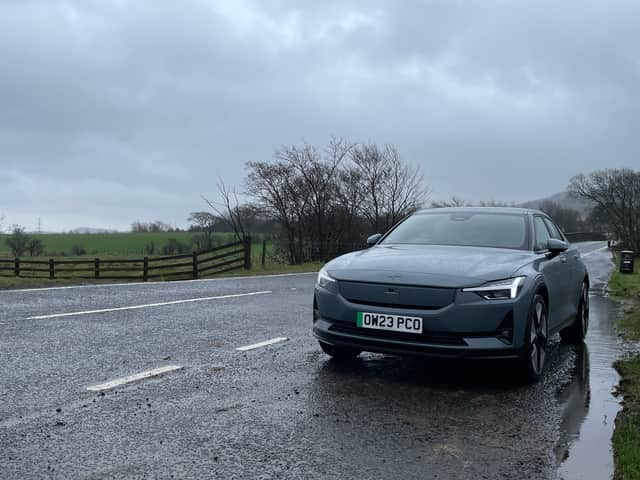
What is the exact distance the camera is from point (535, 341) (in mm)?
5723

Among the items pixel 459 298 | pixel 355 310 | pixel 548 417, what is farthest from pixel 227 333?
pixel 548 417

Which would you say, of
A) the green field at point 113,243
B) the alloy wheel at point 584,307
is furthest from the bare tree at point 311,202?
the alloy wheel at point 584,307

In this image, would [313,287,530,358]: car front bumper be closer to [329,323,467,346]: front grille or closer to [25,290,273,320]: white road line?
[329,323,467,346]: front grille

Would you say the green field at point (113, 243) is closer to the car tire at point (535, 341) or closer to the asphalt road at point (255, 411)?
the asphalt road at point (255, 411)

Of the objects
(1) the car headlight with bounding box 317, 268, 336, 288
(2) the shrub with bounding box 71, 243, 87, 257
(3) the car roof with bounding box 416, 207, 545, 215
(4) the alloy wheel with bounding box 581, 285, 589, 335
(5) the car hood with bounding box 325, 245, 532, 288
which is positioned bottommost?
(2) the shrub with bounding box 71, 243, 87, 257

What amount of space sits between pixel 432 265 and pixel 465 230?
1467mm

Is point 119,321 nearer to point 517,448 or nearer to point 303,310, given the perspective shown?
point 303,310

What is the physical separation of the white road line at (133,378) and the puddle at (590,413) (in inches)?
137

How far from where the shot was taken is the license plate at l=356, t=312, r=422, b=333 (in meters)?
5.24

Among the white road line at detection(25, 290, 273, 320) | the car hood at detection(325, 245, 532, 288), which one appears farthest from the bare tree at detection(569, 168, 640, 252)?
the car hood at detection(325, 245, 532, 288)

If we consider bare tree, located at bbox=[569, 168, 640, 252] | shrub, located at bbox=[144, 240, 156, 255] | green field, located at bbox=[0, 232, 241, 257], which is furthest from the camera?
bare tree, located at bbox=[569, 168, 640, 252]

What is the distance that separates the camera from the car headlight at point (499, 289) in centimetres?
523

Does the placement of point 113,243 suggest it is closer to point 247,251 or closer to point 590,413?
point 247,251

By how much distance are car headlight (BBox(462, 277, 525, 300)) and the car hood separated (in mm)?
→ 45
